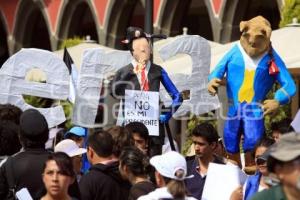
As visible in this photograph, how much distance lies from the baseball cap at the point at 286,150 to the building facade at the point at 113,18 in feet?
41.7

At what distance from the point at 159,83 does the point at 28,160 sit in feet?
7.39

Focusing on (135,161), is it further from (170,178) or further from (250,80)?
(250,80)

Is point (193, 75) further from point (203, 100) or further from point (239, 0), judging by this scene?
point (239, 0)

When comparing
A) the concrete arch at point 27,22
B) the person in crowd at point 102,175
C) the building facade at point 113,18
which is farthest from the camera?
the concrete arch at point 27,22

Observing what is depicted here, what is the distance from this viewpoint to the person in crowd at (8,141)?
6.59 m

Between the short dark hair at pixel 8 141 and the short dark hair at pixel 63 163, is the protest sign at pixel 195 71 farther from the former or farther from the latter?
the short dark hair at pixel 63 163

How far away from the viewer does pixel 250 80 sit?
7.43 meters

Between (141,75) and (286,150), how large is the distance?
3.63m

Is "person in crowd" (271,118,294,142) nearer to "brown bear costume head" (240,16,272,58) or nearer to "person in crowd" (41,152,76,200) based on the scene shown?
"brown bear costume head" (240,16,272,58)

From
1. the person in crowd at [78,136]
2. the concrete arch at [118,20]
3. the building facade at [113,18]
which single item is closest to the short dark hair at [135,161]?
the person in crowd at [78,136]

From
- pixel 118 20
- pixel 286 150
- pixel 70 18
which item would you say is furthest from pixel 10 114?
pixel 70 18

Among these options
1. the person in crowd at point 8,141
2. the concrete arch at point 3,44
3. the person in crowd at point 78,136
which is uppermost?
the concrete arch at point 3,44

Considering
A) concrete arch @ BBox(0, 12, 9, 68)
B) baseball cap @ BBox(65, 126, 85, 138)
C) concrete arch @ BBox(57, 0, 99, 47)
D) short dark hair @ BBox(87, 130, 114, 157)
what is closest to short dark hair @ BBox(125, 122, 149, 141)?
short dark hair @ BBox(87, 130, 114, 157)

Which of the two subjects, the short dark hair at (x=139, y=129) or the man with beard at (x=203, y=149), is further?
the short dark hair at (x=139, y=129)
